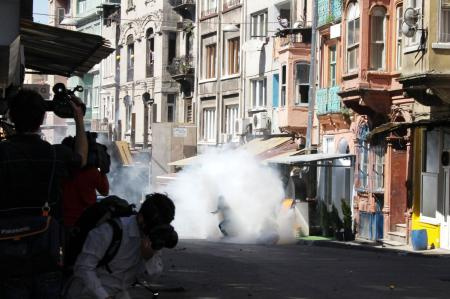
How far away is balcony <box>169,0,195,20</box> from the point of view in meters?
52.2

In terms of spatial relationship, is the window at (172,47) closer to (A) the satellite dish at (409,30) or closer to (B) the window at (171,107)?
(B) the window at (171,107)

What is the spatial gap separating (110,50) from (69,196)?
508 cm

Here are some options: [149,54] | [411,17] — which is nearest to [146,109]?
[149,54]

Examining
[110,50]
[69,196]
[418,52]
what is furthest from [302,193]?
[69,196]

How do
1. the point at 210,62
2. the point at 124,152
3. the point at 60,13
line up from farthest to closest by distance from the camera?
the point at 60,13 → the point at 124,152 → the point at 210,62

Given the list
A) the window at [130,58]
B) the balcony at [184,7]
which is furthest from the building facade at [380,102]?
the window at [130,58]

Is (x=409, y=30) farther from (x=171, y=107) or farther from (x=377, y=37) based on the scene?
(x=171, y=107)

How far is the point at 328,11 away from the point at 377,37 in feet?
15.0

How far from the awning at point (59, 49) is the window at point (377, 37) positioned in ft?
59.3

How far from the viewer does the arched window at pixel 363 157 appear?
108 ft

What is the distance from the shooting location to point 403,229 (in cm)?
3091

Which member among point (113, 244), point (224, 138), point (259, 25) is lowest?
point (113, 244)

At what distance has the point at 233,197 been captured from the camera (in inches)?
1348

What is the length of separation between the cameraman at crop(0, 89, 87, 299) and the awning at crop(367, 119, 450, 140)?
74.5 feet
